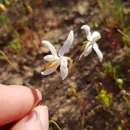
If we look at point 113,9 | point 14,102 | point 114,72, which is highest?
point 14,102

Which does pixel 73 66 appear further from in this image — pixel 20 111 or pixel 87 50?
pixel 20 111

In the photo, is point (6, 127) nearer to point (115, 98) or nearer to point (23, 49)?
point (115, 98)

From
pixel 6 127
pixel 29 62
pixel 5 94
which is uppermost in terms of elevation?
pixel 5 94

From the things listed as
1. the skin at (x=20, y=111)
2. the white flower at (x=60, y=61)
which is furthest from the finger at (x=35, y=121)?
the white flower at (x=60, y=61)

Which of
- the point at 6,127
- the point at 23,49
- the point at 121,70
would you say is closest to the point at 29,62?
the point at 23,49

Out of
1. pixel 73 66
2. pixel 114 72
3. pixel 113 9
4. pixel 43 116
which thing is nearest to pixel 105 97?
pixel 114 72

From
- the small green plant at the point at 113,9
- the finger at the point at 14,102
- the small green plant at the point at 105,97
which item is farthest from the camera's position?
the small green plant at the point at 113,9

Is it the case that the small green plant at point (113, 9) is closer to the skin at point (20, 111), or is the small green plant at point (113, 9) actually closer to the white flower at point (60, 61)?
the white flower at point (60, 61)
